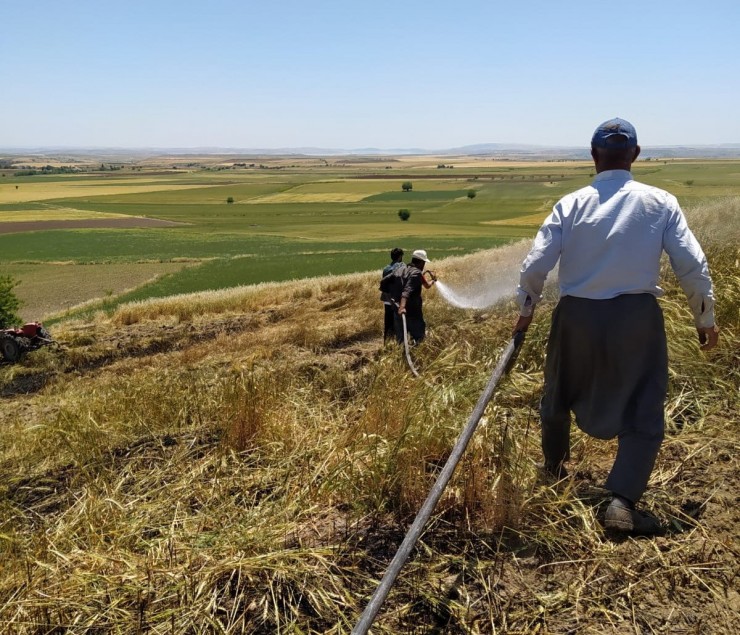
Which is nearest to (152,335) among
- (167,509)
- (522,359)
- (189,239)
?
(522,359)

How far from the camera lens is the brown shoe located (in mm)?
2838

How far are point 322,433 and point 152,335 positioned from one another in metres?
9.49

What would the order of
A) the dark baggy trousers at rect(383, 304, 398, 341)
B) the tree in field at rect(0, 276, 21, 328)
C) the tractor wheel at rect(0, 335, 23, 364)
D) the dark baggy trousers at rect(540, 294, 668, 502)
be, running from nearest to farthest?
the dark baggy trousers at rect(540, 294, 668, 502) → the dark baggy trousers at rect(383, 304, 398, 341) → the tractor wheel at rect(0, 335, 23, 364) → the tree in field at rect(0, 276, 21, 328)

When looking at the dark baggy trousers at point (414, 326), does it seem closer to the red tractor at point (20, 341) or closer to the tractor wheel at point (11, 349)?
the red tractor at point (20, 341)

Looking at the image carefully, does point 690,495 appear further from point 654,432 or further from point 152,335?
point 152,335

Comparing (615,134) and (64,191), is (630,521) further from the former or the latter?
(64,191)

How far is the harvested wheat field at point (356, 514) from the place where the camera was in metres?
2.47

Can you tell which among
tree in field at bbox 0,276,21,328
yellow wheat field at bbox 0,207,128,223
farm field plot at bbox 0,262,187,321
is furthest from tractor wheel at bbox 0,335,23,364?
yellow wheat field at bbox 0,207,128,223

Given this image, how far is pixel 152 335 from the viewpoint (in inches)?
513

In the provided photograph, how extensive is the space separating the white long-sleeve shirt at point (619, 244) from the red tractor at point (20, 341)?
442 inches

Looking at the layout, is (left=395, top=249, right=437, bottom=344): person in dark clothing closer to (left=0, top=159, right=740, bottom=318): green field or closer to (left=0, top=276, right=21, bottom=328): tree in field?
(left=0, top=276, right=21, bottom=328): tree in field

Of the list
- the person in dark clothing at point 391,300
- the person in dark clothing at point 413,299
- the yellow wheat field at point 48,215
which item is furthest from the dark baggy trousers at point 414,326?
the yellow wheat field at point 48,215

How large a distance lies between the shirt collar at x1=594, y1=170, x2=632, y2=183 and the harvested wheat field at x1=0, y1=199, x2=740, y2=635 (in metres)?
1.33

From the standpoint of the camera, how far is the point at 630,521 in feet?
9.31
